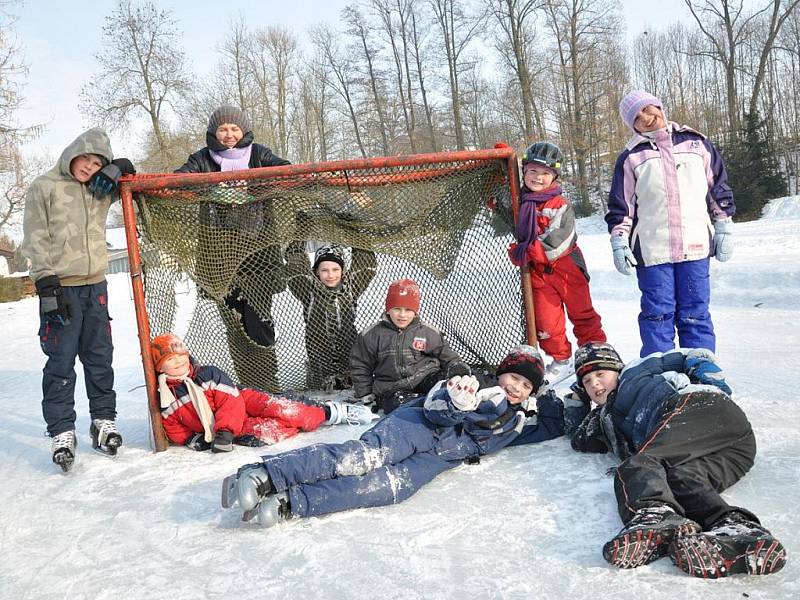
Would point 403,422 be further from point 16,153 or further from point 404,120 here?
point 404,120

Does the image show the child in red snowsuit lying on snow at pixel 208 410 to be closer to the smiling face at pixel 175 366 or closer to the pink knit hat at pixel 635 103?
the smiling face at pixel 175 366

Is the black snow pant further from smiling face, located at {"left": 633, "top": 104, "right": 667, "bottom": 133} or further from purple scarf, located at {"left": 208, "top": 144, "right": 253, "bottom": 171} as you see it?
purple scarf, located at {"left": 208, "top": 144, "right": 253, "bottom": 171}

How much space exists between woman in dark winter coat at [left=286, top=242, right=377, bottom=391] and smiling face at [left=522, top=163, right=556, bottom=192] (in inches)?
38.3

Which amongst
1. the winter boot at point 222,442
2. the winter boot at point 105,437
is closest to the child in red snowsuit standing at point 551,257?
the winter boot at point 222,442

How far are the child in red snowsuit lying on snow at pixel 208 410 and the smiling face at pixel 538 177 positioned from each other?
5.46 ft

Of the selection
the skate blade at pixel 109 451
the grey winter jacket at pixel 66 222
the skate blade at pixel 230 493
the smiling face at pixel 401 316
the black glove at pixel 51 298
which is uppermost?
the grey winter jacket at pixel 66 222

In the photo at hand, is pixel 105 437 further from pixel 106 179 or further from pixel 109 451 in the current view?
pixel 106 179

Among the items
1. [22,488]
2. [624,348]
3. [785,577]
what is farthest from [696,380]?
[22,488]

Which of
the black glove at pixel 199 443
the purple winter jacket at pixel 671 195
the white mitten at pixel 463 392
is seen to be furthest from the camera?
the purple winter jacket at pixel 671 195

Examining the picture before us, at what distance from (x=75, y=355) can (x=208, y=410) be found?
685 millimetres

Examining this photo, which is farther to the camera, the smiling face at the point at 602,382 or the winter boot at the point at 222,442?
the winter boot at the point at 222,442

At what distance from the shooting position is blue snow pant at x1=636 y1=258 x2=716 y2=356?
10.1ft

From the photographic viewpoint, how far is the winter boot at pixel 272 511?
2006 mm

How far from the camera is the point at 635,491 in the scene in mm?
1786
